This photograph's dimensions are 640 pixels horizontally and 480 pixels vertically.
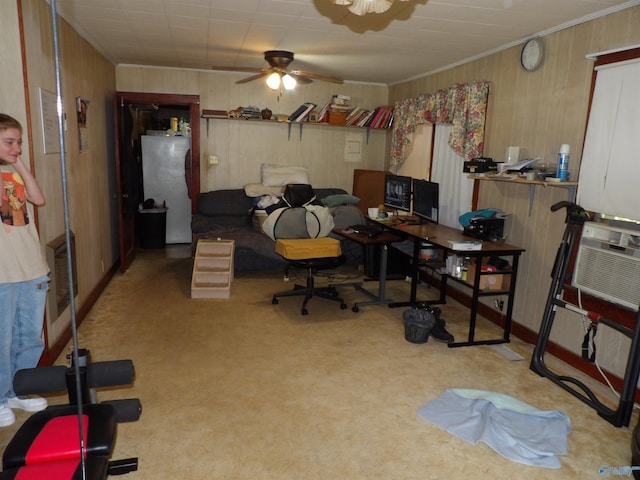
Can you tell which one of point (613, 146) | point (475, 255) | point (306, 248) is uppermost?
point (613, 146)

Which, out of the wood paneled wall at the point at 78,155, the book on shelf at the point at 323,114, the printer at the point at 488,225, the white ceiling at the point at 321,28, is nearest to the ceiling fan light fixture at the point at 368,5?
the white ceiling at the point at 321,28

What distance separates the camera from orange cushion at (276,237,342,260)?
3988 millimetres

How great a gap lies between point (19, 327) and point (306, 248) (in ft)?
7.25

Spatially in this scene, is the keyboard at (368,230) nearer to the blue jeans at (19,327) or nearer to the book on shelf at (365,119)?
the book on shelf at (365,119)

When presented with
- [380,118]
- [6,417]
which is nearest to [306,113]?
[380,118]

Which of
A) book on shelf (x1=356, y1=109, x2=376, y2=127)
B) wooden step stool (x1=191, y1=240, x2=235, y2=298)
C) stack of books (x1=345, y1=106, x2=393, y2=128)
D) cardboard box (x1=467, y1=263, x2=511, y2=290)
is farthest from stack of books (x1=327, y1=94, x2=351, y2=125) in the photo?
cardboard box (x1=467, y1=263, x2=511, y2=290)

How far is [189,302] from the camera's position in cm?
430

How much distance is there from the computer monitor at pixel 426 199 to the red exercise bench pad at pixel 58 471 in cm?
340

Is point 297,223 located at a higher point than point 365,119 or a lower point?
lower

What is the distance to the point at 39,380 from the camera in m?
1.55

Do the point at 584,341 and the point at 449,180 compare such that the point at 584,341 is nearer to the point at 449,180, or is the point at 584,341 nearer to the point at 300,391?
the point at 300,391

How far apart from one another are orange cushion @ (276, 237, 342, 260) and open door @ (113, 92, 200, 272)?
2144 millimetres

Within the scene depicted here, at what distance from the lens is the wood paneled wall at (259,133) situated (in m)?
5.80

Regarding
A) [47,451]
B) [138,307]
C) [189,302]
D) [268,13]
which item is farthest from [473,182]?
[47,451]
